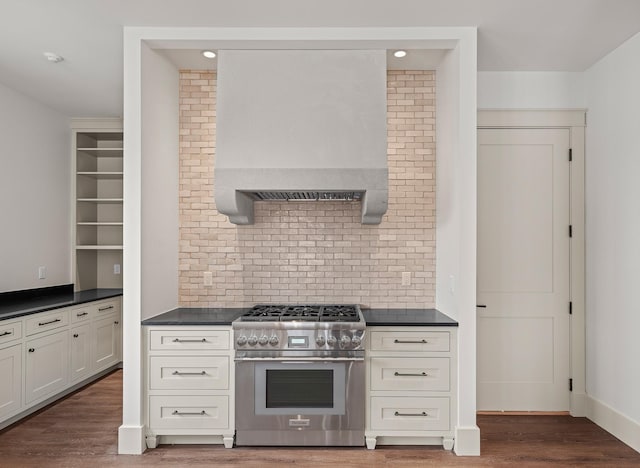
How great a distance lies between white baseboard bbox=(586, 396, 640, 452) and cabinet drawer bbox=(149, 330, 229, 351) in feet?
9.37

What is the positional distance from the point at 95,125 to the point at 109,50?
1878mm

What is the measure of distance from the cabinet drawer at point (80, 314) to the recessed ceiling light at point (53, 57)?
7.11ft

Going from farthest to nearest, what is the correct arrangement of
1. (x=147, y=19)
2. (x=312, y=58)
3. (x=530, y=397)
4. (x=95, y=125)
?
(x=95, y=125), (x=530, y=397), (x=312, y=58), (x=147, y=19)

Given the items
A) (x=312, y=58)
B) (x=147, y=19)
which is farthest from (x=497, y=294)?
(x=147, y=19)

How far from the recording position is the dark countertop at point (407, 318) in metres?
3.00

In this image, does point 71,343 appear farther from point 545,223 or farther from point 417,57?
point 545,223

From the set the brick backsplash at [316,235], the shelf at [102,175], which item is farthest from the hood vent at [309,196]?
the shelf at [102,175]

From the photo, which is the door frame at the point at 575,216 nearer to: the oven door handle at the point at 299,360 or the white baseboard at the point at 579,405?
the white baseboard at the point at 579,405

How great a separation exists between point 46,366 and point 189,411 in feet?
5.28


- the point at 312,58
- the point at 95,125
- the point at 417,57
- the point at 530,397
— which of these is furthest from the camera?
the point at 95,125

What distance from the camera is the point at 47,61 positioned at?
3482mm

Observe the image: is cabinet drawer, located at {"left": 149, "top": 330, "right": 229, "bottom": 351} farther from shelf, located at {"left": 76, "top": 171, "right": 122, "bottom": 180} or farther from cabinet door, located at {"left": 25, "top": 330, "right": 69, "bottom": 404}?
shelf, located at {"left": 76, "top": 171, "right": 122, "bottom": 180}

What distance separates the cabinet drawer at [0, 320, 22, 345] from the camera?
10.6 feet

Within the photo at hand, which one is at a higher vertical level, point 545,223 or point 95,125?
point 95,125
